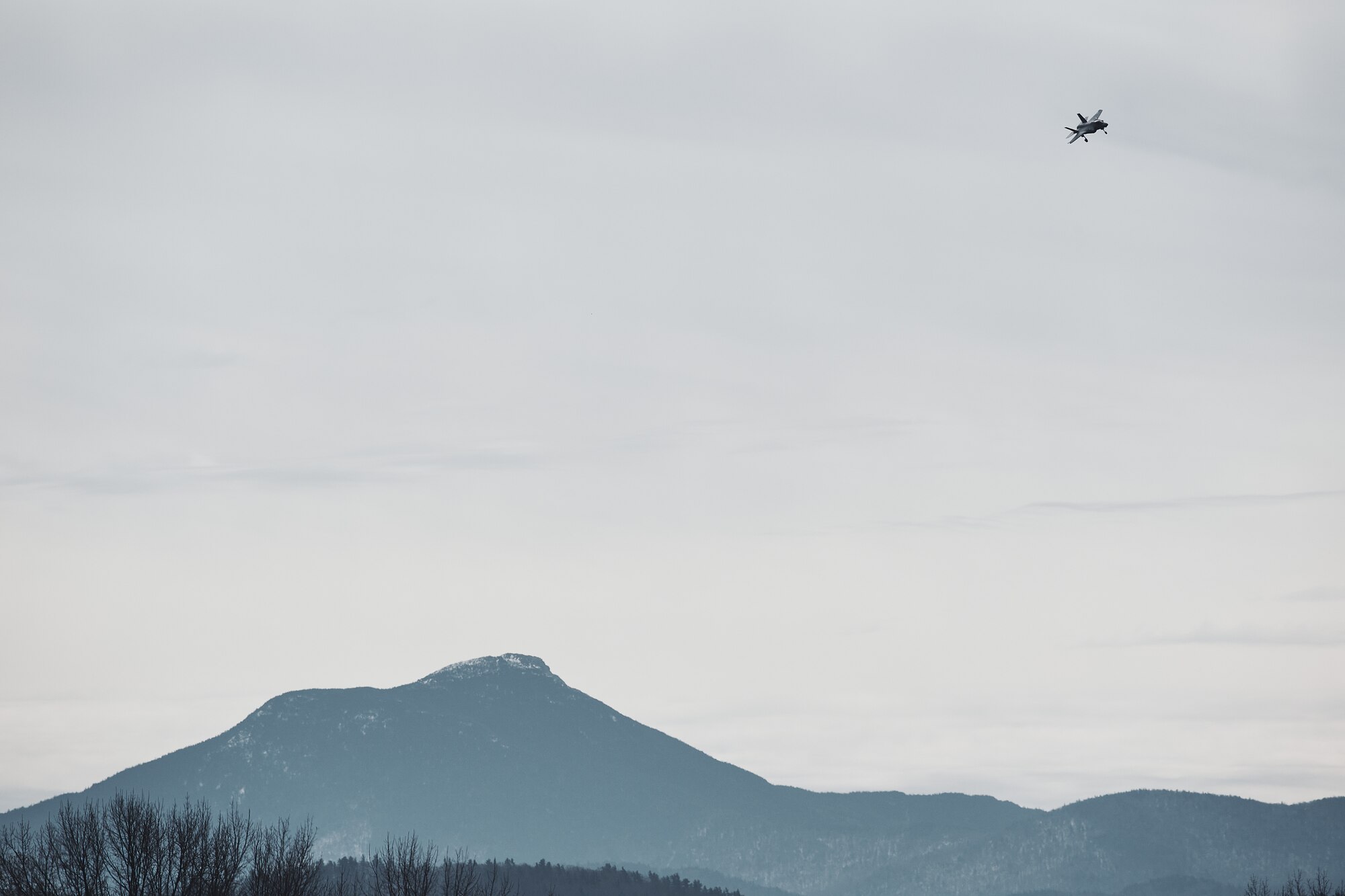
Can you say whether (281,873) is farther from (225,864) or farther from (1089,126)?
(1089,126)

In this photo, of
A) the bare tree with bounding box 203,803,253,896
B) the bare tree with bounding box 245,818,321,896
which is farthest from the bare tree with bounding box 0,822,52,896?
the bare tree with bounding box 245,818,321,896

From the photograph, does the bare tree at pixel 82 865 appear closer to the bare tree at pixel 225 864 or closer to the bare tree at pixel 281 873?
the bare tree at pixel 225 864

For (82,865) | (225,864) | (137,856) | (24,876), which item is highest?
(137,856)

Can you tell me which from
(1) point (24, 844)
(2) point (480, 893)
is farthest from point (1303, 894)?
(1) point (24, 844)

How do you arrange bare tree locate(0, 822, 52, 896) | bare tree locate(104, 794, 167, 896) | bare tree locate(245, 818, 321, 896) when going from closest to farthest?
bare tree locate(0, 822, 52, 896)
bare tree locate(245, 818, 321, 896)
bare tree locate(104, 794, 167, 896)

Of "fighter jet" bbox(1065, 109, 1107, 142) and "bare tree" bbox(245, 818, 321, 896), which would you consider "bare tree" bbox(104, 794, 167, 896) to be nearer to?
"bare tree" bbox(245, 818, 321, 896)

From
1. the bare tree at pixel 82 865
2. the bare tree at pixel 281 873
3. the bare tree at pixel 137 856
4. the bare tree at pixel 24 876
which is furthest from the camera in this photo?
the bare tree at pixel 137 856

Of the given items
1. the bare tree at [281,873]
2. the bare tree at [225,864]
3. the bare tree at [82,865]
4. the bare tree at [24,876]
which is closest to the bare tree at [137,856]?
the bare tree at [82,865]

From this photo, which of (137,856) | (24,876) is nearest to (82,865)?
(24,876)

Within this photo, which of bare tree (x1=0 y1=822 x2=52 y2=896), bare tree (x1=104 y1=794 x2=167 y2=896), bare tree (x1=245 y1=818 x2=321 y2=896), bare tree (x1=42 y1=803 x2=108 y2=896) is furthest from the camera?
bare tree (x1=104 y1=794 x2=167 y2=896)

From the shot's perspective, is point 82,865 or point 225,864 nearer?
point 82,865

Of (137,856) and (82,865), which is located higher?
(137,856)

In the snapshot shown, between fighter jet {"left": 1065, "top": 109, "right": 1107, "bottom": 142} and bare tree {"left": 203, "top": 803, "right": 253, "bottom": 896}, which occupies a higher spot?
fighter jet {"left": 1065, "top": 109, "right": 1107, "bottom": 142}

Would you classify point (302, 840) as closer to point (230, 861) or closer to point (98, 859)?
point (230, 861)
